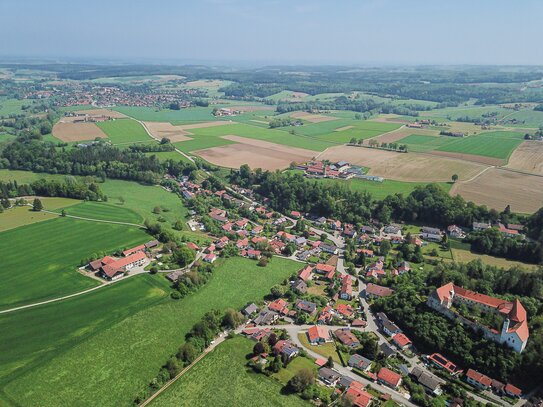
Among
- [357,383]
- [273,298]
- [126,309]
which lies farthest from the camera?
[273,298]

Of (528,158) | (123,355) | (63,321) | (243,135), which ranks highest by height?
(528,158)

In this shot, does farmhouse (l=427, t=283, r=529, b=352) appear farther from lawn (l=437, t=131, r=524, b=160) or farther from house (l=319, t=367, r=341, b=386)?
lawn (l=437, t=131, r=524, b=160)

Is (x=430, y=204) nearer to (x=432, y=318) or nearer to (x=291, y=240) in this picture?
(x=291, y=240)

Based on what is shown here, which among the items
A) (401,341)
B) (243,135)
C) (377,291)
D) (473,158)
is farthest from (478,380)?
(243,135)

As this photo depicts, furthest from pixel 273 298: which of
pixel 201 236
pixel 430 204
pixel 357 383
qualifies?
pixel 430 204

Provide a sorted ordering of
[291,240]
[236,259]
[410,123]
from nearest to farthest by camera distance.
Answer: [236,259] → [291,240] → [410,123]

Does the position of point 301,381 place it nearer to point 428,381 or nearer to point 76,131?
point 428,381

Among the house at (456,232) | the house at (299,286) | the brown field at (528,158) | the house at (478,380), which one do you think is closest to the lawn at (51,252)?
the house at (299,286)
